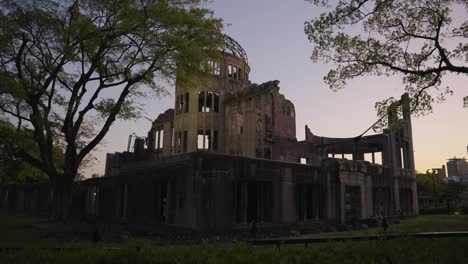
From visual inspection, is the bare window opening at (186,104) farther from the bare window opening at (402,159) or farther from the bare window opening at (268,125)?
the bare window opening at (402,159)

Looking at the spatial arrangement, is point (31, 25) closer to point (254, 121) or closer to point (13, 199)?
point (254, 121)

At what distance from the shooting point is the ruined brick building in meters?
19.3

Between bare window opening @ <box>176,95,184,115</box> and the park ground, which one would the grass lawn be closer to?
the park ground

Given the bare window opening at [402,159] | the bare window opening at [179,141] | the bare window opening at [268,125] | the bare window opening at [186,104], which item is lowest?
the bare window opening at [402,159]

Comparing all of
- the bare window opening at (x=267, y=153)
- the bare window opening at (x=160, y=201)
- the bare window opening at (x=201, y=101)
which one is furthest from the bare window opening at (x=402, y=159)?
the bare window opening at (x=160, y=201)

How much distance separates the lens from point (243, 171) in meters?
20.2

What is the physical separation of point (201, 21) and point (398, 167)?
24405 millimetres

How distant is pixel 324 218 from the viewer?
24750 millimetres

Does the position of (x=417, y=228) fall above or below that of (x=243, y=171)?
below

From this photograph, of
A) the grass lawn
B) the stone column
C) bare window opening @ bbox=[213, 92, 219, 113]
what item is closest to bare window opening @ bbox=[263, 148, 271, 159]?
bare window opening @ bbox=[213, 92, 219, 113]

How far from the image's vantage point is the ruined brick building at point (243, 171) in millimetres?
19297

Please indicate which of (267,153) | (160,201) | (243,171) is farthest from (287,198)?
(267,153)

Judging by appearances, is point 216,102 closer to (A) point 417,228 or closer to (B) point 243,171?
(B) point 243,171

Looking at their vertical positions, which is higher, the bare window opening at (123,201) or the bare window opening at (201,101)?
the bare window opening at (201,101)
